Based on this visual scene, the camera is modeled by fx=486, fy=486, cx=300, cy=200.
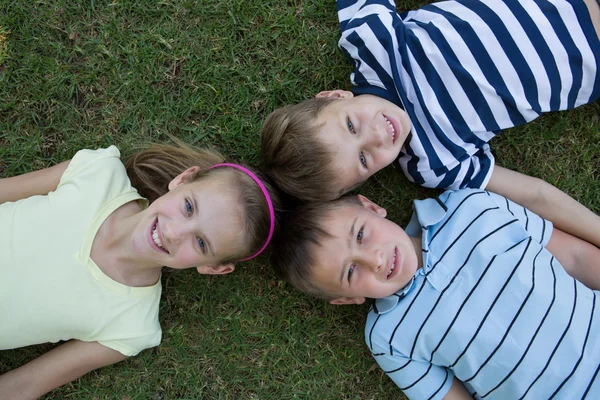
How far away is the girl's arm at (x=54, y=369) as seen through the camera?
8.38 feet

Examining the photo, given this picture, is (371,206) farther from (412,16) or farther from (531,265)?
(412,16)

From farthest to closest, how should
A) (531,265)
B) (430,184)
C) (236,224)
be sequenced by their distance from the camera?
(430,184) → (531,265) → (236,224)

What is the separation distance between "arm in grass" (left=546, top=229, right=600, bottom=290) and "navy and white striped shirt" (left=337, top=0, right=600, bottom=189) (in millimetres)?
522

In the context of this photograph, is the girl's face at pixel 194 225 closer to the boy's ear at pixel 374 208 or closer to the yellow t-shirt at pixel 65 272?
the yellow t-shirt at pixel 65 272

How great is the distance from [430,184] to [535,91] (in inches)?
28.2

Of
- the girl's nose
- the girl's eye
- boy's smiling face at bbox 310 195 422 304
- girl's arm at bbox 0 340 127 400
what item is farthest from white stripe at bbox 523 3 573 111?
girl's arm at bbox 0 340 127 400

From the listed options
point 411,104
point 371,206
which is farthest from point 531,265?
point 411,104

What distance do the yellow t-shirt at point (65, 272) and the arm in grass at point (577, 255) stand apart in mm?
2260

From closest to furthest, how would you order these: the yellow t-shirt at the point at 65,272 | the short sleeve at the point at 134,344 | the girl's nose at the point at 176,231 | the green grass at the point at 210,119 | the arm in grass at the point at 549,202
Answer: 1. the girl's nose at the point at 176,231
2. the yellow t-shirt at the point at 65,272
3. the short sleeve at the point at 134,344
4. the arm in grass at the point at 549,202
5. the green grass at the point at 210,119

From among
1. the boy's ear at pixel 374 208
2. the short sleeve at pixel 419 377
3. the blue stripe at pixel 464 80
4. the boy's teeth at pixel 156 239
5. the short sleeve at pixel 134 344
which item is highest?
the blue stripe at pixel 464 80

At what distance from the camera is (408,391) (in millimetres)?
2553

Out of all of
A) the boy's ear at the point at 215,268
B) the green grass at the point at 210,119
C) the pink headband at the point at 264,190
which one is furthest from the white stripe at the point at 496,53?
the boy's ear at the point at 215,268

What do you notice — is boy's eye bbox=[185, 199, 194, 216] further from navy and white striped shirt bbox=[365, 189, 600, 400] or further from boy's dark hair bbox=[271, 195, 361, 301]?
navy and white striped shirt bbox=[365, 189, 600, 400]

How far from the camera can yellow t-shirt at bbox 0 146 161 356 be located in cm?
243
